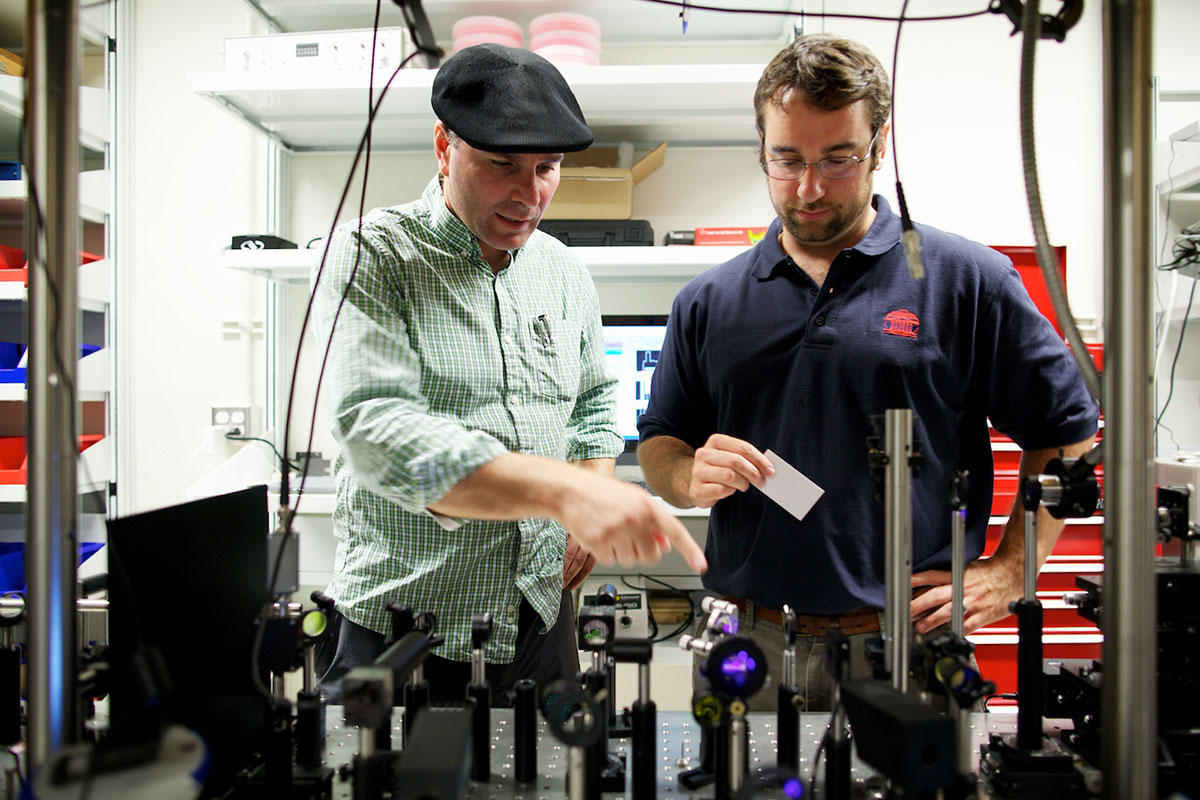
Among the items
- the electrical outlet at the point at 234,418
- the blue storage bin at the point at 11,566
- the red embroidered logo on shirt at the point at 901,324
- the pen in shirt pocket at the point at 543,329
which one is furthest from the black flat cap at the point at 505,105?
the electrical outlet at the point at 234,418

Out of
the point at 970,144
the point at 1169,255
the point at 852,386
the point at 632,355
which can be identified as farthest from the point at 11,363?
the point at 1169,255

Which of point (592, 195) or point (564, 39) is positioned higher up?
point (564, 39)

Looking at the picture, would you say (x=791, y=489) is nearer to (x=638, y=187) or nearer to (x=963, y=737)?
(x=963, y=737)

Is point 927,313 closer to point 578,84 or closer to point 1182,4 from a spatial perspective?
point 578,84

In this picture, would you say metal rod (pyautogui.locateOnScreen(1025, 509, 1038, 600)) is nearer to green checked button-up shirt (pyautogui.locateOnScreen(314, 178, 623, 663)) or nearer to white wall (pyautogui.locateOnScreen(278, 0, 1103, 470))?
green checked button-up shirt (pyautogui.locateOnScreen(314, 178, 623, 663))

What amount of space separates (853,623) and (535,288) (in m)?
0.71

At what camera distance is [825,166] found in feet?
3.74

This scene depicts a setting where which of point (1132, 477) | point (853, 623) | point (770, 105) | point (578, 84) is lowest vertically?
point (853, 623)

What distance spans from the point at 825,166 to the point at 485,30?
133 cm

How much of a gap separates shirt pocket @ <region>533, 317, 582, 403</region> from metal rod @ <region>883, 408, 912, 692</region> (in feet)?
1.92

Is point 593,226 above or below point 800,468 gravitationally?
above

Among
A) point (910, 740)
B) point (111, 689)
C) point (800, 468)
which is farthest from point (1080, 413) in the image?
point (111, 689)

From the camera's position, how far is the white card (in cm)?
110

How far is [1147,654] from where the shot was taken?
1.93 feet
